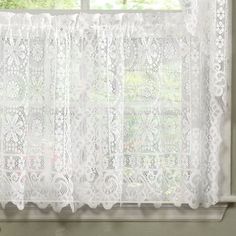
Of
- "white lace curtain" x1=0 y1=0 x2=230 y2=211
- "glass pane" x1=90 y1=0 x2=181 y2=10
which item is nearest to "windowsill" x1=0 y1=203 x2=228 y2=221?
"white lace curtain" x1=0 y1=0 x2=230 y2=211

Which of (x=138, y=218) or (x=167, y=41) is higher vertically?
(x=167, y=41)

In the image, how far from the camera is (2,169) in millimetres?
2924

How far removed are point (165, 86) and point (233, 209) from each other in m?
0.63

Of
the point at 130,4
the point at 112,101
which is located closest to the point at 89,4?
the point at 130,4

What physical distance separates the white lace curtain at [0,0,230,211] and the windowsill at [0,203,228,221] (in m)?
0.08

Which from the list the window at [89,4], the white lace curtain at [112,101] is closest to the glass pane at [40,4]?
the window at [89,4]

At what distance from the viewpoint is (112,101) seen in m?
2.92

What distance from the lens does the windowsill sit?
2.99 metres

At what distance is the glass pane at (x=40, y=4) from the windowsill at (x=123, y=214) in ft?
2.90

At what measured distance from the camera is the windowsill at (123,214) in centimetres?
299

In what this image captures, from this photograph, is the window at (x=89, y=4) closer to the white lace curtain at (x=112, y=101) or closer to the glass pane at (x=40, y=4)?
the glass pane at (x=40, y=4)

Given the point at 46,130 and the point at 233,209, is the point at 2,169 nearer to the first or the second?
the point at 46,130

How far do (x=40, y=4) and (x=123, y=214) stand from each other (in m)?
1.00

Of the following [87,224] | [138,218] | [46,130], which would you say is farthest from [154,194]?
[46,130]
